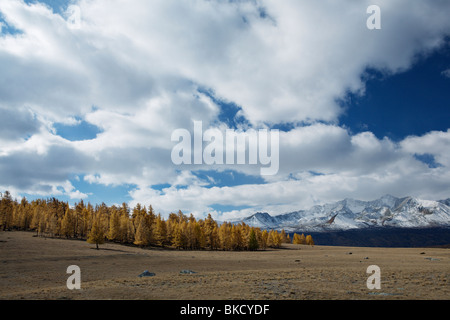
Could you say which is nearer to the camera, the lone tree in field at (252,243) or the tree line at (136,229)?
the tree line at (136,229)

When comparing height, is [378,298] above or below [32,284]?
above

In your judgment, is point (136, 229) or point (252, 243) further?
point (252, 243)

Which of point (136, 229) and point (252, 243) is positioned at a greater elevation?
point (136, 229)

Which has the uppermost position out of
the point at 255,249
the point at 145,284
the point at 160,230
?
the point at 145,284

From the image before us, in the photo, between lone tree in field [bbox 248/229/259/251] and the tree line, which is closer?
the tree line
